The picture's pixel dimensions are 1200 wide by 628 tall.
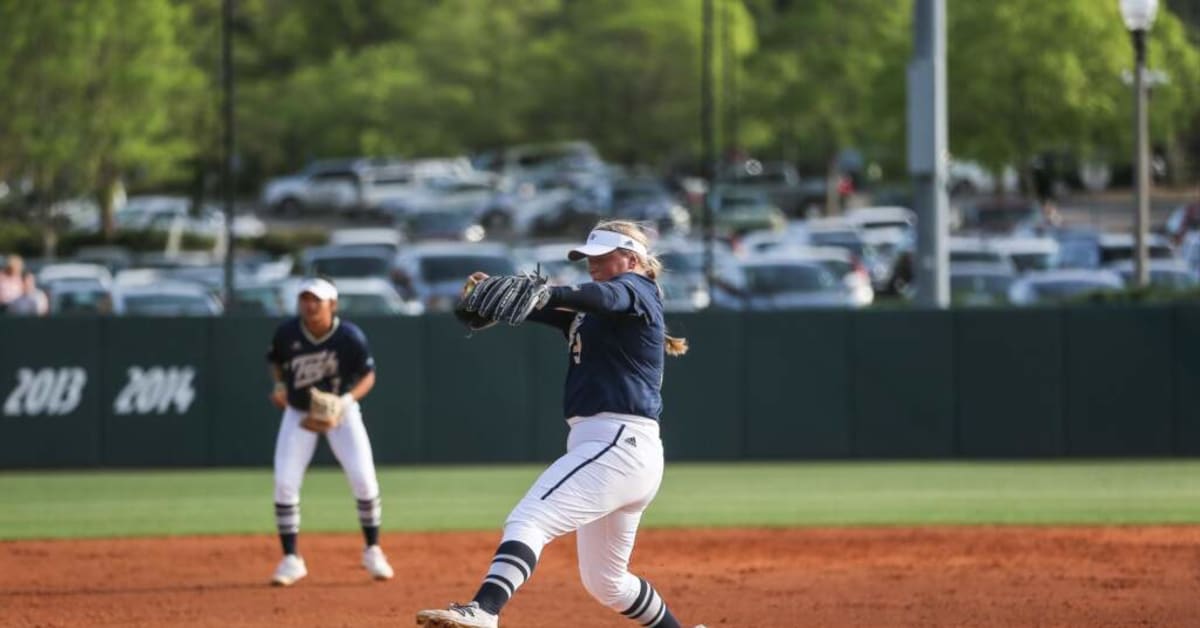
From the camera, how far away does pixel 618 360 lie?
8.79 m

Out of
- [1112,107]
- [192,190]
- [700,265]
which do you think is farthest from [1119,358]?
[192,190]

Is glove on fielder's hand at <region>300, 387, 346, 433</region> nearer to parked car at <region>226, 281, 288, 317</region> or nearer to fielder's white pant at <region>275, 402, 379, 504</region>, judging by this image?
fielder's white pant at <region>275, 402, 379, 504</region>

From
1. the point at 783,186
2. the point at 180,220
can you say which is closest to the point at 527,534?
the point at 180,220

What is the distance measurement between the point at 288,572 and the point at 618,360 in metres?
5.06

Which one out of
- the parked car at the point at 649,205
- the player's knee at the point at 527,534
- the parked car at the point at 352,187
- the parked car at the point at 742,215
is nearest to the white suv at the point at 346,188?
the parked car at the point at 352,187

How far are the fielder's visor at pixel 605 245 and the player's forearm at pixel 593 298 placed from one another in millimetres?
291

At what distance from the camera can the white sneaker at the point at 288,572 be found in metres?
13.0

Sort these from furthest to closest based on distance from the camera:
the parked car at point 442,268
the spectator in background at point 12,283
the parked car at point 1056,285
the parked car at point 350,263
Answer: the parked car at point 350,263, the parked car at point 442,268, the parked car at point 1056,285, the spectator in background at point 12,283

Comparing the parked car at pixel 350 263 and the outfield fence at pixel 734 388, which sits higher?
the parked car at pixel 350 263

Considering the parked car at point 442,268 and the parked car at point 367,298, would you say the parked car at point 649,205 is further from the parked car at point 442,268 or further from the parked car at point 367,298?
the parked car at point 367,298

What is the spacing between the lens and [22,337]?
21.6m

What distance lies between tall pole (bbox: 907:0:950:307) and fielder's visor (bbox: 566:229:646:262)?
560 inches

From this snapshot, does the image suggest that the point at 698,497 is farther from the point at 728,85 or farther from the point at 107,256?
the point at 728,85

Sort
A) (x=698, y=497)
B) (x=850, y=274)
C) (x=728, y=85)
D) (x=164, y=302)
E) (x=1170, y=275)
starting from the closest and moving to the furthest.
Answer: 1. (x=698, y=497)
2. (x=164, y=302)
3. (x=1170, y=275)
4. (x=850, y=274)
5. (x=728, y=85)
